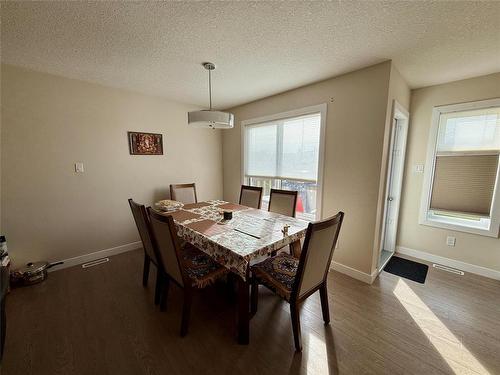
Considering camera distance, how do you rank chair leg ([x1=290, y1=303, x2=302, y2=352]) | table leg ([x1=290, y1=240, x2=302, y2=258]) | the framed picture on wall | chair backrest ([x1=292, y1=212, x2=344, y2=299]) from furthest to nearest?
the framed picture on wall → table leg ([x1=290, y1=240, x2=302, y2=258]) → chair leg ([x1=290, y1=303, x2=302, y2=352]) → chair backrest ([x1=292, y1=212, x2=344, y2=299])

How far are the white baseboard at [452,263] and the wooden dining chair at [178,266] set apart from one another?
2879 millimetres

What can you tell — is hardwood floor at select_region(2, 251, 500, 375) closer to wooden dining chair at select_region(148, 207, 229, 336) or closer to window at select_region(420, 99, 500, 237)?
wooden dining chair at select_region(148, 207, 229, 336)

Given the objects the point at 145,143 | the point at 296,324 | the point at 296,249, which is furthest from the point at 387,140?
the point at 145,143

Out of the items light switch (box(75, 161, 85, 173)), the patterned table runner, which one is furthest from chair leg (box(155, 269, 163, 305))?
light switch (box(75, 161, 85, 173))

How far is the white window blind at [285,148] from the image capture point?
2766 mm

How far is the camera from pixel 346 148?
7.72 feet

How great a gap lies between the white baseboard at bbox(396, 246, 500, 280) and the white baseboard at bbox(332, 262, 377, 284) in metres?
1.05

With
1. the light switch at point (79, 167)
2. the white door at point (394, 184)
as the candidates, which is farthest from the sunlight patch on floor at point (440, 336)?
the light switch at point (79, 167)

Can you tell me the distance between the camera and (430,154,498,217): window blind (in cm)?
235

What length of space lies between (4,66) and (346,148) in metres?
3.83

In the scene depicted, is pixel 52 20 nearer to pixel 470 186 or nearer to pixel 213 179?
pixel 213 179

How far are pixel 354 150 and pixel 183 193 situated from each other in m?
2.60

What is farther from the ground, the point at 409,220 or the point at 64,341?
the point at 409,220

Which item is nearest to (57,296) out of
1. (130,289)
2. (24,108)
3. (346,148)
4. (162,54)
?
(130,289)
